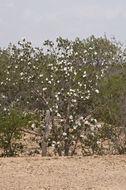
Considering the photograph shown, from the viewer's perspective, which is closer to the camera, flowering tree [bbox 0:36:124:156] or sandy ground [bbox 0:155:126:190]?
sandy ground [bbox 0:155:126:190]

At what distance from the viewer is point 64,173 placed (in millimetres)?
6934

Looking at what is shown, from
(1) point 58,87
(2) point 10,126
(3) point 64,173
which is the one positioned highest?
(1) point 58,87

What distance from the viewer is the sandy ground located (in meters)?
6.18

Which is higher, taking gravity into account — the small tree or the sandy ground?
the small tree

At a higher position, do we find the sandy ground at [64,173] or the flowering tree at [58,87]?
the flowering tree at [58,87]

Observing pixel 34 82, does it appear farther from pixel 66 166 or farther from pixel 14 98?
pixel 66 166

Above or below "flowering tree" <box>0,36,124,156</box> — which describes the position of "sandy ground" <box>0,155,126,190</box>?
below

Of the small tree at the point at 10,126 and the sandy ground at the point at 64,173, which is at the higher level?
the small tree at the point at 10,126

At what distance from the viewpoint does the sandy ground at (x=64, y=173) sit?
20.3ft

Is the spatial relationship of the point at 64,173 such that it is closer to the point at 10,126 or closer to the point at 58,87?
the point at 10,126

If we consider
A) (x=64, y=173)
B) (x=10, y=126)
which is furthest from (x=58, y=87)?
(x=64, y=173)

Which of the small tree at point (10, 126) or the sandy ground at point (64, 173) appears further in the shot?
the small tree at point (10, 126)

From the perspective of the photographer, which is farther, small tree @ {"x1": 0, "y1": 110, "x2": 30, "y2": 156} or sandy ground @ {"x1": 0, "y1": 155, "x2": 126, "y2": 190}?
small tree @ {"x1": 0, "y1": 110, "x2": 30, "y2": 156}

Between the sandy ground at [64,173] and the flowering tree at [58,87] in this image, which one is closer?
the sandy ground at [64,173]
